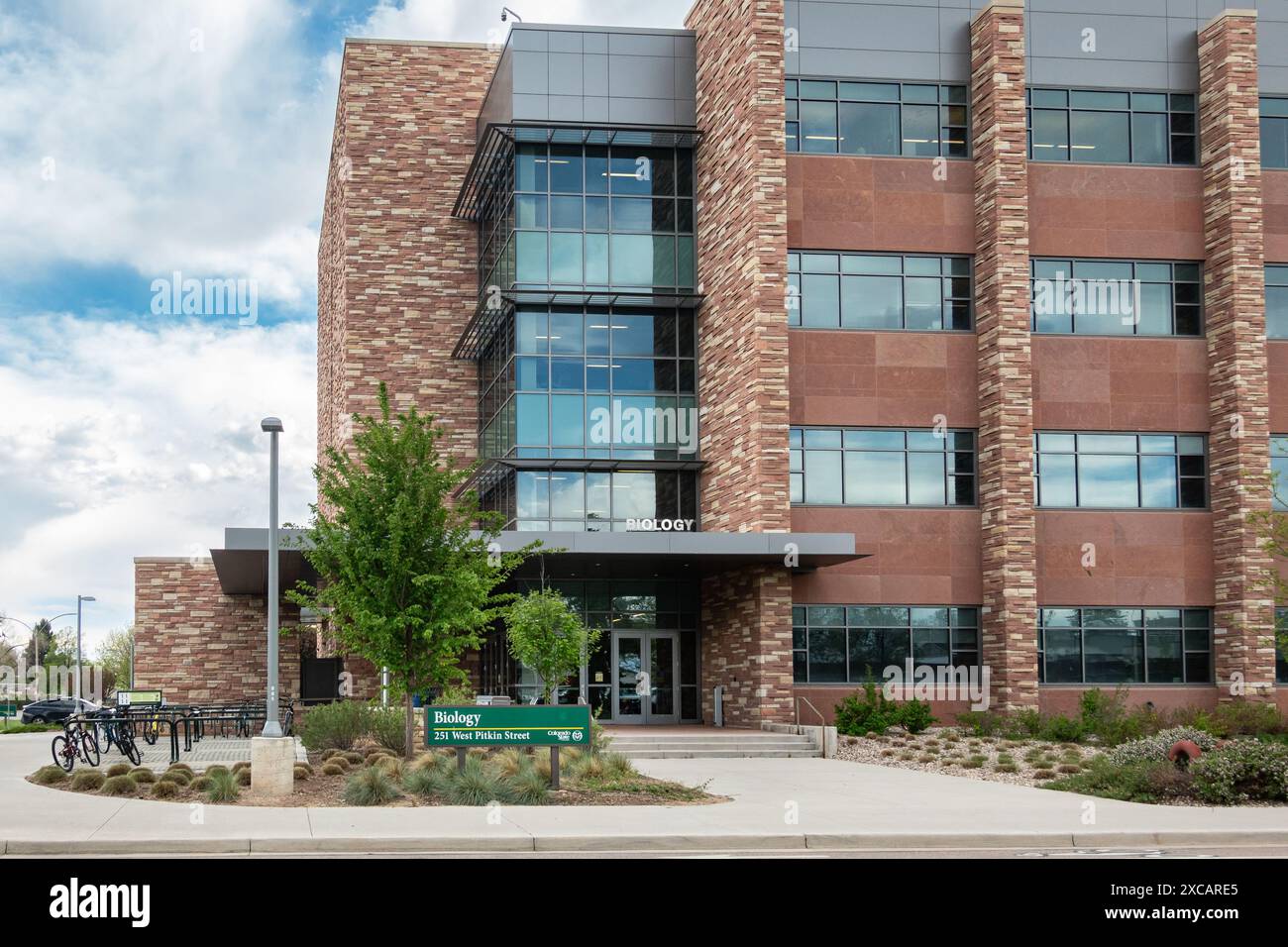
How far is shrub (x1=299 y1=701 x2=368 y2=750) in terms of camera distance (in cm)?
2478

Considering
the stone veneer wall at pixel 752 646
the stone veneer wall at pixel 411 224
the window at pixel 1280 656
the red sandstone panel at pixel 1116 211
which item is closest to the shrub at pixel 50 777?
the stone veneer wall at pixel 752 646

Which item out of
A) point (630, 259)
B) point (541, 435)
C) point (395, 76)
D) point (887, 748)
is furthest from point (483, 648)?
point (395, 76)

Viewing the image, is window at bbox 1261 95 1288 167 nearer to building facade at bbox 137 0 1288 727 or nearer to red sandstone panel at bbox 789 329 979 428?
building facade at bbox 137 0 1288 727

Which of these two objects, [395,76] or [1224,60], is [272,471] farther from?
[1224,60]

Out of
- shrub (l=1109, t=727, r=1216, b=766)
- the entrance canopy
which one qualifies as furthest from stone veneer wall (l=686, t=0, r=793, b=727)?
shrub (l=1109, t=727, r=1216, b=766)

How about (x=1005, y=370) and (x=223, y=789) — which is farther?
(x=1005, y=370)

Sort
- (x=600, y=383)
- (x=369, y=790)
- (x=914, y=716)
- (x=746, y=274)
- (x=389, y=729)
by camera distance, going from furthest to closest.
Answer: (x=600, y=383) < (x=746, y=274) < (x=914, y=716) < (x=389, y=729) < (x=369, y=790)

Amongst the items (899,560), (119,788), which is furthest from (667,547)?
(119,788)

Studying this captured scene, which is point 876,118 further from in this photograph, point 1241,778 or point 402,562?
point 1241,778

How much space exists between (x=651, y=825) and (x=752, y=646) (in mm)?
17517

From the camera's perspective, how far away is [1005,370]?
34.2m

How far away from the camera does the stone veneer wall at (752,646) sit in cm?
3231

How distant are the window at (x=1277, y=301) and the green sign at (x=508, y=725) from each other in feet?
83.4

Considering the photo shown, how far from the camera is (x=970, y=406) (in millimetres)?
35312
